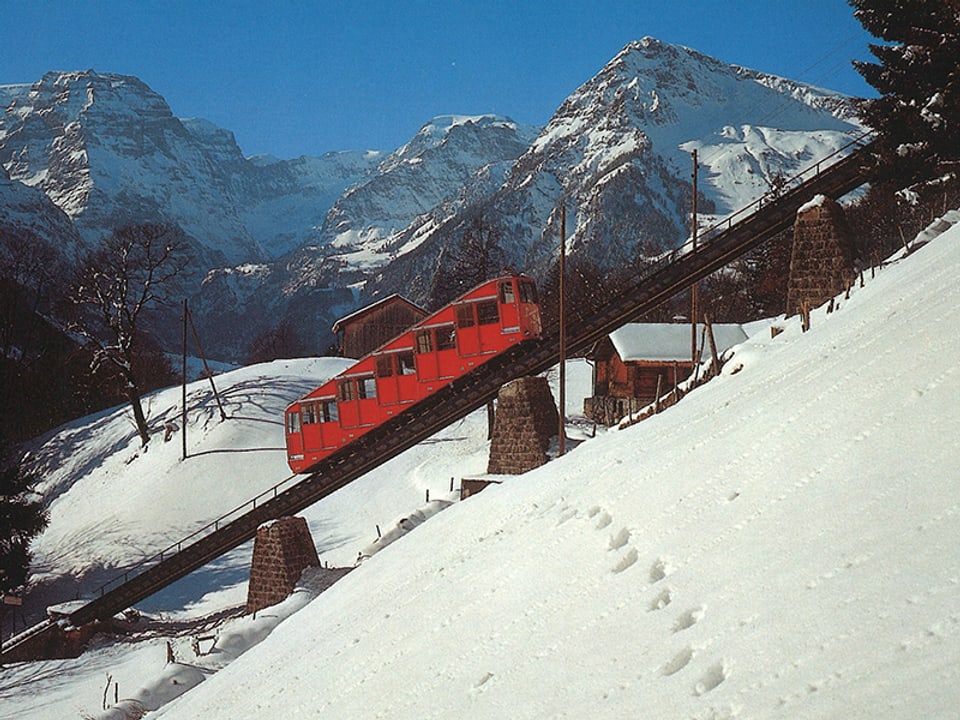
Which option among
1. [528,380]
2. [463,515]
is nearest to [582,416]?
[528,380]

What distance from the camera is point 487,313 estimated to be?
2361cm

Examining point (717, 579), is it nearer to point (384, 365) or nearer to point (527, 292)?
point (527, 292)

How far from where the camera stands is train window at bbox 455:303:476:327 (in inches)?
935

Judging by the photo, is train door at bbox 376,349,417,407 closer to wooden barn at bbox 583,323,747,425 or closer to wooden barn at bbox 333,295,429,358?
wooden barn at bbox 583,323,747,425

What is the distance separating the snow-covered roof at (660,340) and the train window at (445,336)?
12.3 m

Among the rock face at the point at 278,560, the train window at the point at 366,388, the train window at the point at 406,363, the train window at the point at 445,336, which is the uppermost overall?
the train window at the point at 445,336

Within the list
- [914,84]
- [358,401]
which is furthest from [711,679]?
[914,84]

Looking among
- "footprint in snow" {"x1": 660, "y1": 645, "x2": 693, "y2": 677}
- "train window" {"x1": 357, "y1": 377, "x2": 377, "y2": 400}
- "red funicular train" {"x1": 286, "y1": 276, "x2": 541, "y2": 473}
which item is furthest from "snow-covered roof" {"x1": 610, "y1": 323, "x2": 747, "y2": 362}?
"footprint in snow" {"x1": 660, "y1": 645, "x2": 693, "y2": 677}

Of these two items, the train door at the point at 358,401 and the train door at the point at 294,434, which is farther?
the train door at the point at 294,434

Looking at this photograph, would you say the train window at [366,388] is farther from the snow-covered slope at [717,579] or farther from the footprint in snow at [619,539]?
the footprint in snow at [619,539]

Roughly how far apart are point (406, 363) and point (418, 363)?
2.11 feet

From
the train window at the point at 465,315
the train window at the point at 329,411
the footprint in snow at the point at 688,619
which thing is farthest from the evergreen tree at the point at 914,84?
the footprint in snow at the point at 688,619

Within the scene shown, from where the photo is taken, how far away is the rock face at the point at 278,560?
22547 mm

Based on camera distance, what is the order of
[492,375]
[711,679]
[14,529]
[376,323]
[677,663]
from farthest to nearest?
[376,323] → [14,529] → [492,375] → [677,663] → [711,679]
